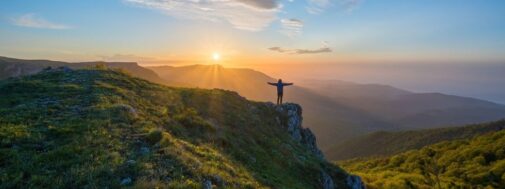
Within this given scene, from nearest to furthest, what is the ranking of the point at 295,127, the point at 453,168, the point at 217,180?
the point at 217,180, the point at 295,127, the point at 453,168

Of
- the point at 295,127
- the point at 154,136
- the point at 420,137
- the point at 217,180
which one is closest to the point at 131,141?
the point at 154,136

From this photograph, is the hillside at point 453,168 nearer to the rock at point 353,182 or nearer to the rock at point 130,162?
the rock at point 353,182

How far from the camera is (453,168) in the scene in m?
75.1

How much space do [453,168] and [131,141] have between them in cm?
7741

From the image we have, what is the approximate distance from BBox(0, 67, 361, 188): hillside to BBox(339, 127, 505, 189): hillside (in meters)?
24.6

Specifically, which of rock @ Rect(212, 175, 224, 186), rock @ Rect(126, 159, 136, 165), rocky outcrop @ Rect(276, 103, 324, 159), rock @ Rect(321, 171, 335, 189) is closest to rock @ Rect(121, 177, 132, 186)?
rock @ Rect(126, 159, 136, 165)

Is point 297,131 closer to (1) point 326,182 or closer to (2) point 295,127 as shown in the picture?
(2) point 295,127

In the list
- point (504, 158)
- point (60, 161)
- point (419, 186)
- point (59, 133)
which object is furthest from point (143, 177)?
point (504, 158)

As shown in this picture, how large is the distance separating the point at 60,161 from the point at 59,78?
20.3 m

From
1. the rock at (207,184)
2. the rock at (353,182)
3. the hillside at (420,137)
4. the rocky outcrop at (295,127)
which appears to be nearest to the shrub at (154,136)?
the rock at (207,184)

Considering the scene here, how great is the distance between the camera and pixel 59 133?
14.8 meters

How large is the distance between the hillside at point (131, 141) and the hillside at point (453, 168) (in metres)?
24.6

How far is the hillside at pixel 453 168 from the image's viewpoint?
2180 inches

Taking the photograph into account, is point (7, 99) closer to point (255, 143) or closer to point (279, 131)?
point (255, 143)
